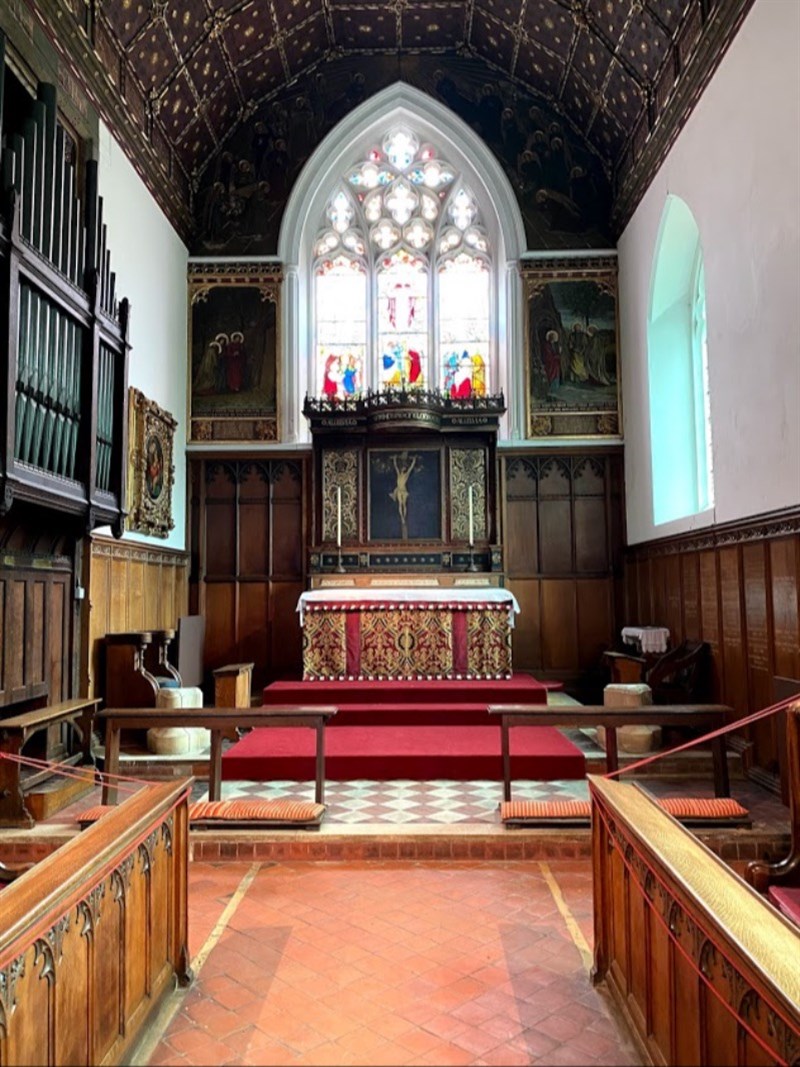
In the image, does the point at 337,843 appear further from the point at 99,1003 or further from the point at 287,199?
the point at 287,199

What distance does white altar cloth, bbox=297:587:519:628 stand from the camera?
10.0 metres

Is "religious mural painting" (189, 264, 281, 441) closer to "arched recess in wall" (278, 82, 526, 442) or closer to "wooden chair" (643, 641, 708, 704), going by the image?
"arched recess in wall" (278, 82, 526, 442)

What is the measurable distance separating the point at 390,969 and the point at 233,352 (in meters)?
10.1

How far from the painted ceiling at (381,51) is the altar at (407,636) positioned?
616cm

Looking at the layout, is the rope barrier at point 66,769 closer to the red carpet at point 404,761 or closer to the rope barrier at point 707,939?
the red carpet at point 404,761

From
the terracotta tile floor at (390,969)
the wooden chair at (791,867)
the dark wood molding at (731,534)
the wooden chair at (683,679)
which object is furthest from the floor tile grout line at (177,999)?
the wooden chair at (683,679)

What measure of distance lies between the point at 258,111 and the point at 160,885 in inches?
467

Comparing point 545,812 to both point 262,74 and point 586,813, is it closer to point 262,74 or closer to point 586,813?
point 586,813

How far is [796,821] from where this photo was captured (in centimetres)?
417

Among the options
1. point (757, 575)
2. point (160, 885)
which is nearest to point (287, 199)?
point (757, 575)

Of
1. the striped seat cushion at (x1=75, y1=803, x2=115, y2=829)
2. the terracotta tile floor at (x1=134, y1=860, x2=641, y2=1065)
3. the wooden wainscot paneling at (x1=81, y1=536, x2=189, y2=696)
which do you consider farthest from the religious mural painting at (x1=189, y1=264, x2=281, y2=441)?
the terracotta tile floor at (x1=134, y1=860, x2=641, y2=1065)

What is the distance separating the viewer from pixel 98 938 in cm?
279

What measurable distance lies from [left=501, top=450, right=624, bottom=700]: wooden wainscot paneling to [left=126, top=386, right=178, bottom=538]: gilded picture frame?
4.71 metres

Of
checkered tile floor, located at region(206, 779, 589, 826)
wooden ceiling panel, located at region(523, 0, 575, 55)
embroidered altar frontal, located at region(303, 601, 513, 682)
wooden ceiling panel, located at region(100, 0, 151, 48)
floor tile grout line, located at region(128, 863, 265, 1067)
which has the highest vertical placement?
wooden ceiling panel, located at region(523, 0, 575, 55)
